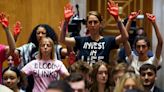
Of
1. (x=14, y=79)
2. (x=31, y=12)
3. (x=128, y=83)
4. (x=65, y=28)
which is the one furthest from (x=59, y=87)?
(x=31, y=12)

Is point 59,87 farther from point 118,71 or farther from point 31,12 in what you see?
point 31,12

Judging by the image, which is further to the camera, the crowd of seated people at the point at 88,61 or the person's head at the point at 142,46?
the person's head at the point at 142,46

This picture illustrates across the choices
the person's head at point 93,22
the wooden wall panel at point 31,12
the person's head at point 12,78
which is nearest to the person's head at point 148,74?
the person's head at point 93,22

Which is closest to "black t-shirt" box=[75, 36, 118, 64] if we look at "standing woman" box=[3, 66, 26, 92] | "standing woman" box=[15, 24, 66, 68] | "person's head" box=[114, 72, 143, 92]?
"standing woman" box=[15, 24, 66, 68]

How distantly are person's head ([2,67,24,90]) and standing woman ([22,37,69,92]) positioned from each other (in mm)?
92

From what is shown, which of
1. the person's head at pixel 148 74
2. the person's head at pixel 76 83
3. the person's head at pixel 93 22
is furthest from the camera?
the person's head at pixel 93 22

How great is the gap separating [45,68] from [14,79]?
333 millimetres

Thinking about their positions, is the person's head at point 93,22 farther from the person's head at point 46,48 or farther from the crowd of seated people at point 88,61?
the person's head at point 46,48

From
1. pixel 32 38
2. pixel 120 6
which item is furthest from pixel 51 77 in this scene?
pixel 120 6

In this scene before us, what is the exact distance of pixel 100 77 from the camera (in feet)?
14.3

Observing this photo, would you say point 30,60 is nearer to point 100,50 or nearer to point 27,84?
point 27,84

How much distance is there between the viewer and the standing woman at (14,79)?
4508 mm

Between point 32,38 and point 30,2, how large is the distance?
8.52 ft

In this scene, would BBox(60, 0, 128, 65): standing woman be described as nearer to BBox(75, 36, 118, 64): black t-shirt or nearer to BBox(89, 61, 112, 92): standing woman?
BBox(75, 36, 118, 64): black t-shirt
